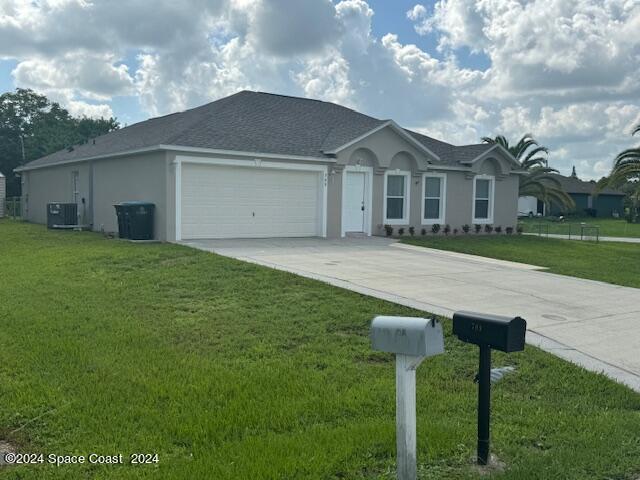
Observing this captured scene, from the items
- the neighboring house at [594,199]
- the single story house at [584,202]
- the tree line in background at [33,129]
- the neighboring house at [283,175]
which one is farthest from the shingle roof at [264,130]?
the neighboring house at [594,199]

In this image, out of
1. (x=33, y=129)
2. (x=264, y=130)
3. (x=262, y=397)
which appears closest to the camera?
(x=262, y=397)

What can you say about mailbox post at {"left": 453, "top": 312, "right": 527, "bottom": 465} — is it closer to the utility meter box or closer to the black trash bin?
the utility meter box

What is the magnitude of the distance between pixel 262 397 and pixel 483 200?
21.1 m

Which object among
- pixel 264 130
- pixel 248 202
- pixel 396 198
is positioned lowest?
pixel 248 202

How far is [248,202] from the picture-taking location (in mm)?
18500

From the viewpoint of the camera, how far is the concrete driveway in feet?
24.4

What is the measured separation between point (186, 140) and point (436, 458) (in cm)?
1449

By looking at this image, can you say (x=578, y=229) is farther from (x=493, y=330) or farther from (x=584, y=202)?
(x=493, y=330)

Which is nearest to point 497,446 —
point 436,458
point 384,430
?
point 436,458

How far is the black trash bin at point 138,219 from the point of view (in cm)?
1703

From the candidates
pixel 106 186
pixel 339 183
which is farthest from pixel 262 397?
pixel 106 186

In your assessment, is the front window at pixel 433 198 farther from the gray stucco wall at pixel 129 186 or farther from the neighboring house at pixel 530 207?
the neighboring house at pixel 530 207

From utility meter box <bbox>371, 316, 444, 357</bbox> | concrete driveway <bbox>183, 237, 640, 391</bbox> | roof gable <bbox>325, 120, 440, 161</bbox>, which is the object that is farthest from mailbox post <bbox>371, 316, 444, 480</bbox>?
roof gable <bbox>325, 120, 440, 161</bbox>

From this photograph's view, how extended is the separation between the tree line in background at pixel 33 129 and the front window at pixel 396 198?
3364 cm
